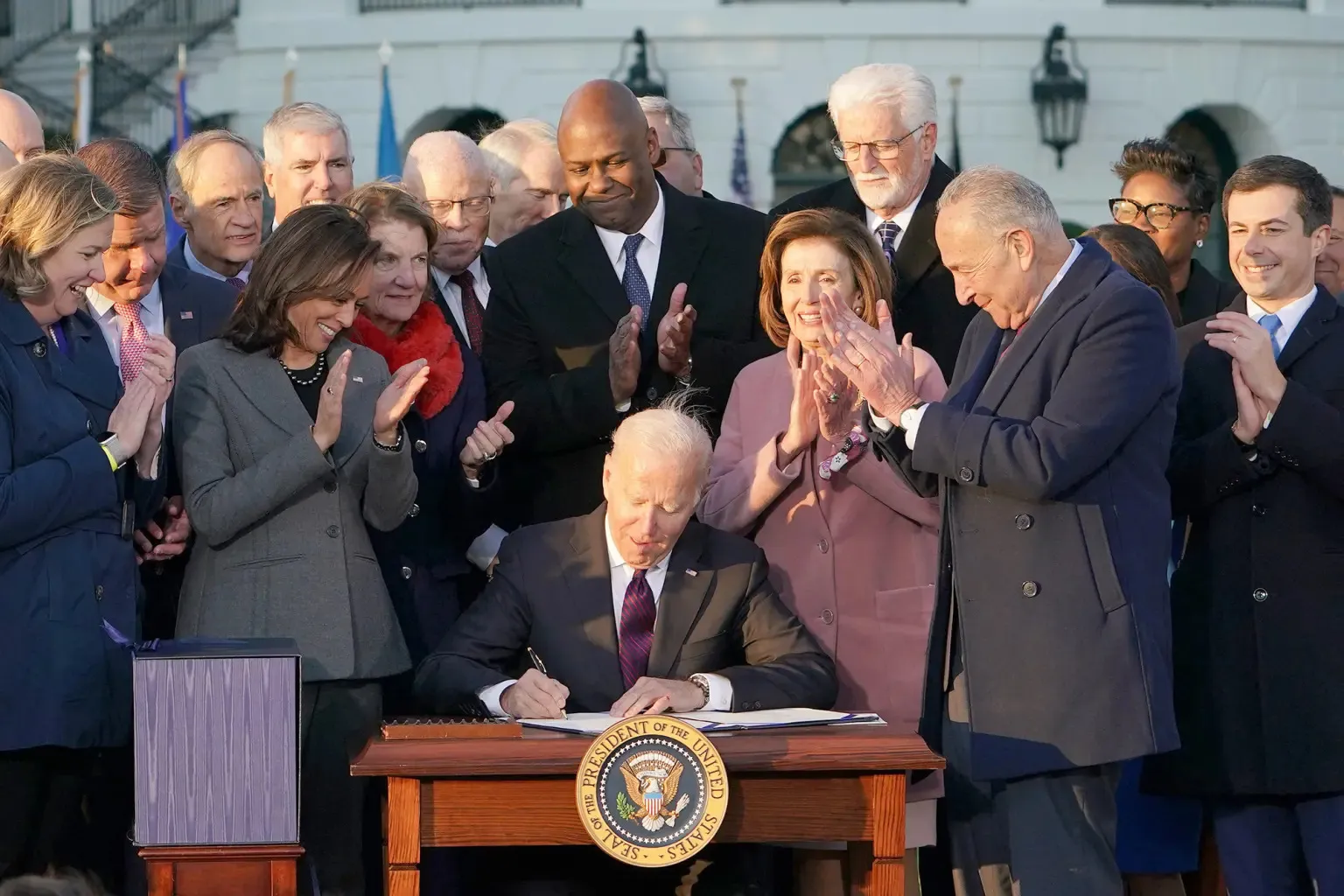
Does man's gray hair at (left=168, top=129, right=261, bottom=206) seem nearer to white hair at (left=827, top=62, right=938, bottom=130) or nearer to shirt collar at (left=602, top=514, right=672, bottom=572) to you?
white hair at (left=827, top=62, right=938, bottom=130)

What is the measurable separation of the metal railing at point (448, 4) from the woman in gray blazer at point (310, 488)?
13.2m

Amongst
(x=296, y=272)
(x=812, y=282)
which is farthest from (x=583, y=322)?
(x=296, y=272)

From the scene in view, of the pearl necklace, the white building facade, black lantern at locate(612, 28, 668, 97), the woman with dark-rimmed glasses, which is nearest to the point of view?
the pearl necklace

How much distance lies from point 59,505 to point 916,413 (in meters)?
1.82

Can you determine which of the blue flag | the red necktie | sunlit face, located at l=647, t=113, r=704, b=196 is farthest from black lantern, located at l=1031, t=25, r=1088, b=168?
the red necktie

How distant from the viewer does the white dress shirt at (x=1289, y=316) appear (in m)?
4.95

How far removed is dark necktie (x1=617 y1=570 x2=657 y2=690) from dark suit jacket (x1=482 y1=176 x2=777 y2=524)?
0.79m

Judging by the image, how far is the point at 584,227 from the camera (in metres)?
5.54

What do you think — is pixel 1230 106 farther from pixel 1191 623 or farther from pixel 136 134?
pixel 1191 623

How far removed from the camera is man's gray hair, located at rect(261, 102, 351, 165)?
604 cm

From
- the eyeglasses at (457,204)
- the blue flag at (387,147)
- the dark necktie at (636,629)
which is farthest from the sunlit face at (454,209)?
the blue flag at (387,147)

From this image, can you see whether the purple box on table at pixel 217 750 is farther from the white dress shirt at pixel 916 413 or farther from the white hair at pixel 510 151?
the white hair at pixel 510 151

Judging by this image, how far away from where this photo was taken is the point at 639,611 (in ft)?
14.9

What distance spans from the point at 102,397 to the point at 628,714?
1.42m
